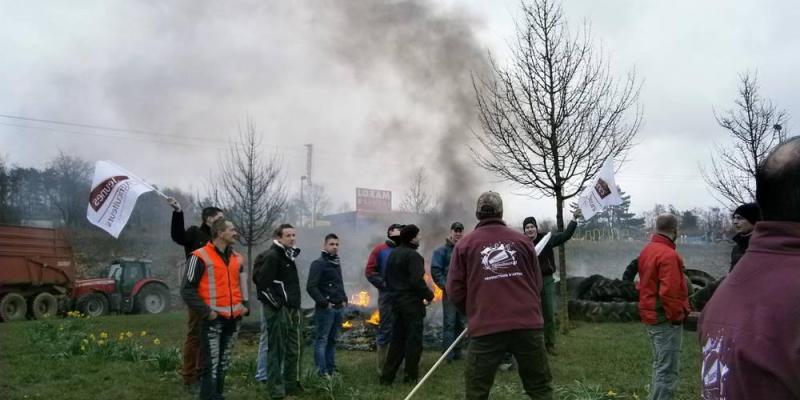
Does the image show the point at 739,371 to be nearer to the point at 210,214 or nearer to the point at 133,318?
the point at 210,214

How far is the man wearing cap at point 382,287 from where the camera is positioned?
24.7 ft

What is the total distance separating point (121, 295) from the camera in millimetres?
19344

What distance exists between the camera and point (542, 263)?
327 inches

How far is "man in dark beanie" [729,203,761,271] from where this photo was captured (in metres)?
5.11

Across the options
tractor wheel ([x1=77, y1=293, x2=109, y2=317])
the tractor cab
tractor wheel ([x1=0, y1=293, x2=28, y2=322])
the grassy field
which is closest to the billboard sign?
the tractor cab

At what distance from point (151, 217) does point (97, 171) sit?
27.6 m

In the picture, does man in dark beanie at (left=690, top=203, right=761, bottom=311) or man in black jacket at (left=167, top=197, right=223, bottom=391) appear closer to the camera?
man in dark beanie at (left=690, top=203, right=761, bottom=311)

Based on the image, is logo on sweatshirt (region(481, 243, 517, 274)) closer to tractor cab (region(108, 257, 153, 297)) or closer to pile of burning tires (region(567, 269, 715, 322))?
pile of burning tires (region(567, 269, 715, 322))

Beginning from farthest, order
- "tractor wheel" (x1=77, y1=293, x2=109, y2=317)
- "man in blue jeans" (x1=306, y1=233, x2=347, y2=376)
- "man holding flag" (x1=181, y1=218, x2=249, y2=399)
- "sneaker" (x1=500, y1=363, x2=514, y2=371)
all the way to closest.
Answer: "tractor wheel" (x1=77, y1=293, x2=109, y2=317), "sneaker" (x1=500, y1=363, x2=514, y2=371), "man in blue jeans" (x1=306, y1=233, x2=347, y2=376), "man holding flag" (x1=181, y1=218, x2=249, y2=399)

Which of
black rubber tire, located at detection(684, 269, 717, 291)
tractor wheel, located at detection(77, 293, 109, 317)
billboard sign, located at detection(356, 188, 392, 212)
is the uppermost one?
billboard sign, located at detection(356, 188, 392, 212)

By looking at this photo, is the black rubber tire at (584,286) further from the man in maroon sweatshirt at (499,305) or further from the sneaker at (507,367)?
A: the man in maroon sweatshirt at (499,305)

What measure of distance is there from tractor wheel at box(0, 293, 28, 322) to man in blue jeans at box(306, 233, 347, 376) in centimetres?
1313

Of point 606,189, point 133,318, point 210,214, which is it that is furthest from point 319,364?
point 133,318

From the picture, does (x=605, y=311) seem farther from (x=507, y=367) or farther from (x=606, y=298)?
(x=507, y=367)
